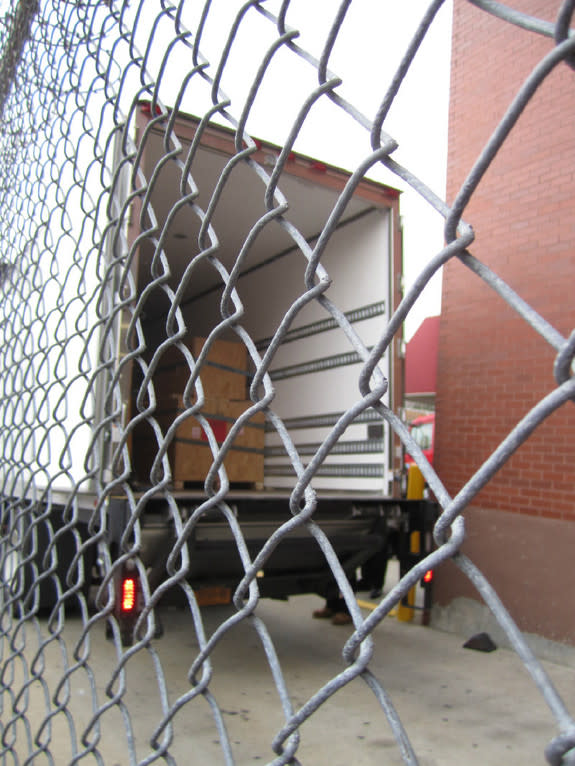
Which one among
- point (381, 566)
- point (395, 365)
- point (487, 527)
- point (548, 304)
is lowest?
point (381, 566)

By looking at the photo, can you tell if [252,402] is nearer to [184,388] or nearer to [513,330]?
[184,388]

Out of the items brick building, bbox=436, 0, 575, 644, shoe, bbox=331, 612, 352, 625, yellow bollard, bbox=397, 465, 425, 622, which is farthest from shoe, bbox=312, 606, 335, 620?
brick building, bbox=436, 0, 575, 644

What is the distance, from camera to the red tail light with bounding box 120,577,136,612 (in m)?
3.90

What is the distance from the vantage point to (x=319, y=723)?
375 cm

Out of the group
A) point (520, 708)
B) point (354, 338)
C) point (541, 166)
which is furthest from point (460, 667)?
point (354, 338)

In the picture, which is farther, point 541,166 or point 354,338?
point 541,166

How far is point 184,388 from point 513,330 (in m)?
2.98

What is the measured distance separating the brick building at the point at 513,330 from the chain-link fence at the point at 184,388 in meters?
0.82

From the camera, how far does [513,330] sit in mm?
5715

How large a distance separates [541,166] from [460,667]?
425 centimetres

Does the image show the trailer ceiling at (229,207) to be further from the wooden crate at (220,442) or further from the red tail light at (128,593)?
the red tail light at (128,593)

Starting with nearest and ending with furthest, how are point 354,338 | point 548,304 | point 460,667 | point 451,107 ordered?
point 354,338, point 460,667, point 548,304, point 451,107

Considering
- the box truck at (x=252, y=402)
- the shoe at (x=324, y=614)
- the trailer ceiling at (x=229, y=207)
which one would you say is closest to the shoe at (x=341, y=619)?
the shoe at (x=324, y=614)

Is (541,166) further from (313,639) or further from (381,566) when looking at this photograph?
(313,639)
